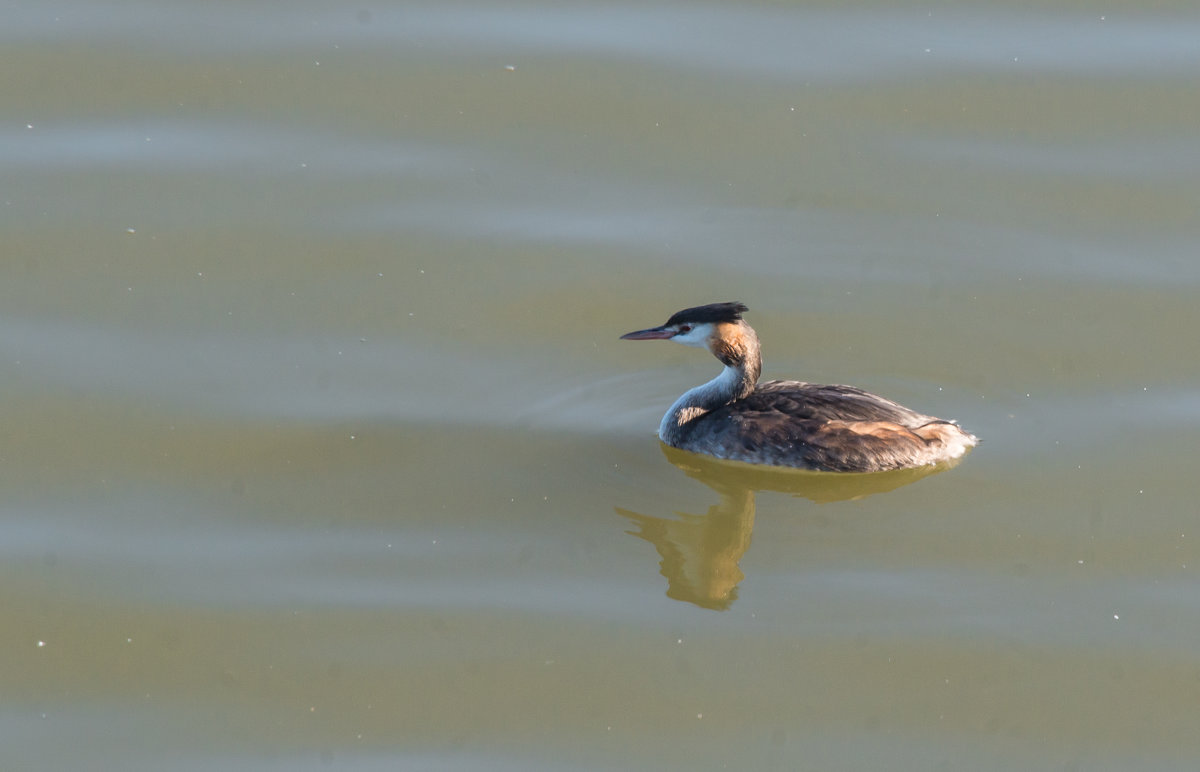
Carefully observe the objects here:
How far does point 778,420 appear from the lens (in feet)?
27.6

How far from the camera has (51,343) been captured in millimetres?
9047

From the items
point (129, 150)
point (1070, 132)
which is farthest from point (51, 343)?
point (1070, 132)

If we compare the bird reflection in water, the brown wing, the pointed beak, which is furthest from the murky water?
the pointed beak

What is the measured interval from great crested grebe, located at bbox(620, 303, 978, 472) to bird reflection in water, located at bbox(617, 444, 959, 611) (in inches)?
2.1

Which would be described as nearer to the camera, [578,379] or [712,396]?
[712,396]

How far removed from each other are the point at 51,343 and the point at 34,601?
2098mm

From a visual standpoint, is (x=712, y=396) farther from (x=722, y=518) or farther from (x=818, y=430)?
(x=722, y=518)

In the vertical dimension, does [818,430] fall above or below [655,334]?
below

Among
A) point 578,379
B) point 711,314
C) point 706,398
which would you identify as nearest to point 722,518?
point 706,398

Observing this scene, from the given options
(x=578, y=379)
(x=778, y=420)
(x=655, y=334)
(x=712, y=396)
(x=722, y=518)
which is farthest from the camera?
(x=578, y=379)

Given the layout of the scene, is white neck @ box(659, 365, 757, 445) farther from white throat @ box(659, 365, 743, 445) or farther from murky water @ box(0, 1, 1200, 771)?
murky water @ box(0, 1, 1200, 771)

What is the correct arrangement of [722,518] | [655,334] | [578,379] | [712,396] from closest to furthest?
[722,518]
[655,334]
[712,396]
[578,379]

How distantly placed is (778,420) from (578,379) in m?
1.12

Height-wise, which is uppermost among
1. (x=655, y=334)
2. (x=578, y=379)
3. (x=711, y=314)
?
(x=711, y=314)
